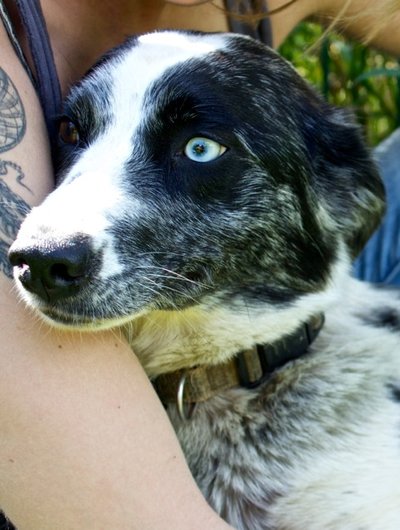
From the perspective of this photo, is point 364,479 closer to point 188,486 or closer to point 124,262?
point 188,486

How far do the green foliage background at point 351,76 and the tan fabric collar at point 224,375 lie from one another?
9.29 ft

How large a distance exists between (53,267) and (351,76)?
147 inches

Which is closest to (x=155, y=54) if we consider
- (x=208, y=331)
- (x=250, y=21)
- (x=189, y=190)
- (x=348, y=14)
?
(x=189, y=190)

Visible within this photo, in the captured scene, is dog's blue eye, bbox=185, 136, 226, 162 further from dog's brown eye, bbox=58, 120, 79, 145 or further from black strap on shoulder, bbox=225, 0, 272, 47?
black strap on shoulder, bbox=225, 0, 272, 47

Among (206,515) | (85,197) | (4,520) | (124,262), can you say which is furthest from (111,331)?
(4,520)

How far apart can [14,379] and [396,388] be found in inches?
48.8

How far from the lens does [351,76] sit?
5.44 meters

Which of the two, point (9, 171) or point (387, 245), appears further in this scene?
point (387, 245)

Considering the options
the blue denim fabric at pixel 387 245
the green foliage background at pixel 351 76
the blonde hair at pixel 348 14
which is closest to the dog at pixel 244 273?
the blonde hair at pixel 348 14

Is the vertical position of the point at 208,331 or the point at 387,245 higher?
the point at 208,331

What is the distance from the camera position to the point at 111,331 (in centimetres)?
241

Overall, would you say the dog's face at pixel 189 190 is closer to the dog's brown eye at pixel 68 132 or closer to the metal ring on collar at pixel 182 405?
the dog's brown eye at pixel 68 132

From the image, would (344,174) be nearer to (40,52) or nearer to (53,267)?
(40,52)

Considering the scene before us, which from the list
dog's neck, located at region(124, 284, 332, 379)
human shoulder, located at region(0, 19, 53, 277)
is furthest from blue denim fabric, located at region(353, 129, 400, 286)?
human shoulder, located at region(0, 19, 53, 277)
